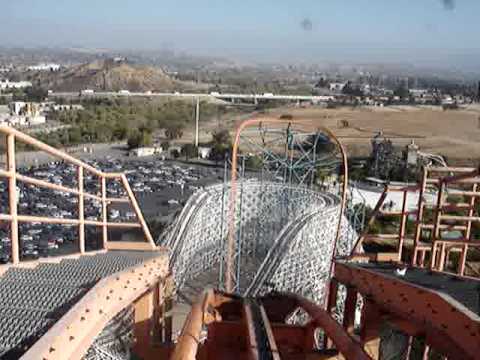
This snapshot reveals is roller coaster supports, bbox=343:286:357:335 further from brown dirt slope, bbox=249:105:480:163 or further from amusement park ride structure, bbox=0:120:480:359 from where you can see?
brown dirt slope, bbox=249:105:480:163

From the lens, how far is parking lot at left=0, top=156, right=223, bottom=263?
51.6ft

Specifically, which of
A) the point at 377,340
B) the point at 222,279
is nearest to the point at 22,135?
the point at 377,340

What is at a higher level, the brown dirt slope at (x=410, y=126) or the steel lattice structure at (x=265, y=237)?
the steel lattice structure at (x=265, y=237)

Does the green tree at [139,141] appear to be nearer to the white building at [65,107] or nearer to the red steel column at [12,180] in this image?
the white building at [65,107]

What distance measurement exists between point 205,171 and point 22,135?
27255 mm

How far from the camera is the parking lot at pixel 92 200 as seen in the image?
15.7 m

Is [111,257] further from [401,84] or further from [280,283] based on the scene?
[401,84]

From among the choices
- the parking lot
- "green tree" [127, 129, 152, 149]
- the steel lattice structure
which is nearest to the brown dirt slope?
"green tree" [127, 129, 152, 149]

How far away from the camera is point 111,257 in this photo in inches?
150

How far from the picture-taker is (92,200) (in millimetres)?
19031

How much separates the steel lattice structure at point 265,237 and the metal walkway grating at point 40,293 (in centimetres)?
601

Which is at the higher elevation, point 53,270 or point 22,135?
point 22,135

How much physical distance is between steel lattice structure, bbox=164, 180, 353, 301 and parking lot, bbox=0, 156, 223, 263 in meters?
2.52

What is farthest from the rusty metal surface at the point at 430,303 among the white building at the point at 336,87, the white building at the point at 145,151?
the white building at the point at 336,87
